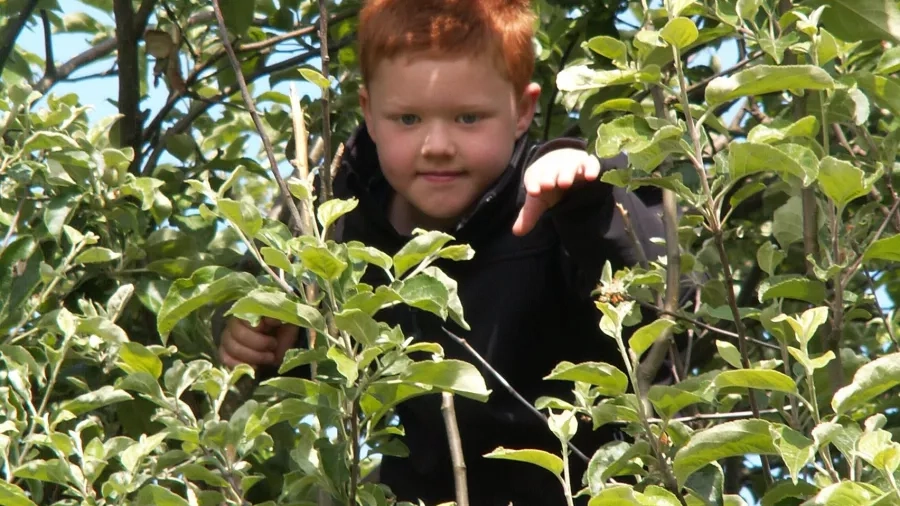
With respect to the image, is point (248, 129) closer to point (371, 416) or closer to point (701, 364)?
point (701, 364)

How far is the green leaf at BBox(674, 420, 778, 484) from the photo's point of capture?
50.1 inches

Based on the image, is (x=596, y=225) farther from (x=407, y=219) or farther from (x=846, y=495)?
(x=846, y=495)

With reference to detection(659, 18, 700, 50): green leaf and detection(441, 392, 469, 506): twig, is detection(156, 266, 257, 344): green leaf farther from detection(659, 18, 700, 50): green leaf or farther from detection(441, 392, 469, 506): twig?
detection(659, 18, 700, 50): green leaf

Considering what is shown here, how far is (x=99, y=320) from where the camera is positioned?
1.63 m

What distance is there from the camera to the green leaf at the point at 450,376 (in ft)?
4.58

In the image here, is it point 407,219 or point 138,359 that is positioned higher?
point 138,359

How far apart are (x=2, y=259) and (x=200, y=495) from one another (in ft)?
2.11

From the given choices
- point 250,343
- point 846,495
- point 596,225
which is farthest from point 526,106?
point 846,495

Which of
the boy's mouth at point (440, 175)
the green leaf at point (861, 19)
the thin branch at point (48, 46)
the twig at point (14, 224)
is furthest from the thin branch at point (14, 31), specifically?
the green leaf at point (861, 19)

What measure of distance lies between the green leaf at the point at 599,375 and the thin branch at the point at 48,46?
1.79m

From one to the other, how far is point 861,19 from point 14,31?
163cm

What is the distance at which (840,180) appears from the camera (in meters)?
1.36

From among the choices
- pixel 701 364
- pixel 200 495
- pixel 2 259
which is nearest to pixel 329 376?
pixel 200 495

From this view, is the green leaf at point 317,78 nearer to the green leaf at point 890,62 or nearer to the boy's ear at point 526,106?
the green leaf at point 890,62
